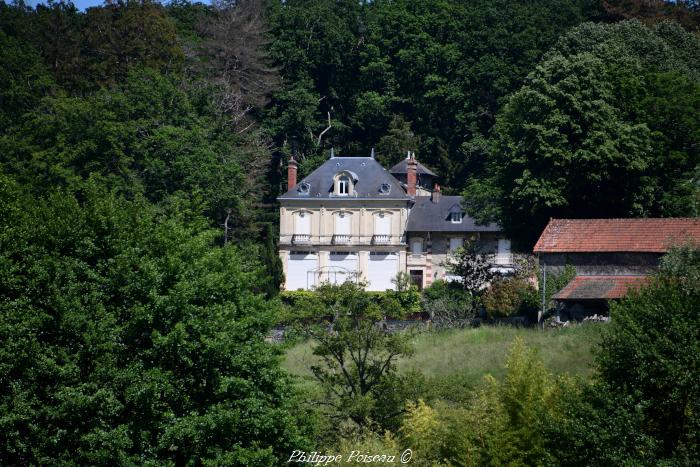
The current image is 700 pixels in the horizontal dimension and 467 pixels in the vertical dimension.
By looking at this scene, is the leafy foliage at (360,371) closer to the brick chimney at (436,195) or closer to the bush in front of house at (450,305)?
the bush in front of house at (450,305)

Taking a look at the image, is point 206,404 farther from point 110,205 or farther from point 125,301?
point 110,205

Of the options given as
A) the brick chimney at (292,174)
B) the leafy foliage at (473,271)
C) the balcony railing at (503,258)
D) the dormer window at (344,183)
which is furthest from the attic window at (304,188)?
the leafy foliage at (473,271)

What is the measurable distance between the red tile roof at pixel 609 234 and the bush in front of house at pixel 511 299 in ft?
9.84

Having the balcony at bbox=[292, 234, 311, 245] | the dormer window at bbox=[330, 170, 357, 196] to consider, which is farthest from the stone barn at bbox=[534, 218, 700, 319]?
the balcony at bbox=[292, 234, 311, 245]

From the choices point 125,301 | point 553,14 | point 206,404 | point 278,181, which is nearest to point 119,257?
point 125,301

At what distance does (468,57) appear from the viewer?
71.6 m

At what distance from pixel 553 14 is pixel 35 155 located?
33.5 m

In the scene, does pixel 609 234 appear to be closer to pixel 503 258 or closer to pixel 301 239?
pixel 503 258

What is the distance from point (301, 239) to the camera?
2457 inches

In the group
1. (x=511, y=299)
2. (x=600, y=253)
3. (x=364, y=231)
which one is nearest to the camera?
(x=600, y=253)

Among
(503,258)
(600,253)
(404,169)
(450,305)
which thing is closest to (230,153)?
(404,169)

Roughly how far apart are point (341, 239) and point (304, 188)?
327cm

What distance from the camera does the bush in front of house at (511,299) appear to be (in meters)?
46.6

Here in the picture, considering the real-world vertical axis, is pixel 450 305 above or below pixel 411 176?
below
